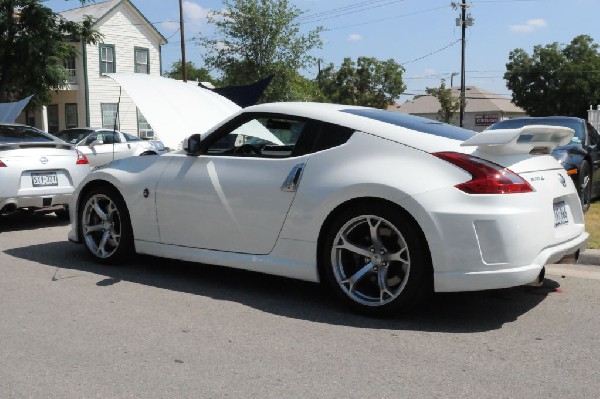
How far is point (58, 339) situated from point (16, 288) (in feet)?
4.81

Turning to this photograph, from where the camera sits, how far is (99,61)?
115 feet

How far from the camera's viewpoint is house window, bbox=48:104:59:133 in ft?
119

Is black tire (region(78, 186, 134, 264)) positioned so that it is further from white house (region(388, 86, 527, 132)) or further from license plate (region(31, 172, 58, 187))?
white house (region(388, 86, 527, 132))

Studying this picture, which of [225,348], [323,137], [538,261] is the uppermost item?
[323,137]

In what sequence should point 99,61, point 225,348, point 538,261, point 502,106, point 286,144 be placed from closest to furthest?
point 225,348 < point 538,261 < point 286,144 < point 99,61 < point 502,106

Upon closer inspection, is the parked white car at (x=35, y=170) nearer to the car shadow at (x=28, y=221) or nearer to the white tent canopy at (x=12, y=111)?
the car shadow at (x=28, y=221)

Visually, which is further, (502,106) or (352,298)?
(502,106)

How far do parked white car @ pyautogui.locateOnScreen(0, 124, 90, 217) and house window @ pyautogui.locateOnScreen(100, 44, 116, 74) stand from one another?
92.8 feet

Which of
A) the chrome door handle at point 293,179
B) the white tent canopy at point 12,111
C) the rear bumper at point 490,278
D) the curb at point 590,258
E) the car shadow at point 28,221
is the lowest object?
the curb at point 590,258

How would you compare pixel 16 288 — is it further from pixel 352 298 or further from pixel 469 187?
pixel 469 187

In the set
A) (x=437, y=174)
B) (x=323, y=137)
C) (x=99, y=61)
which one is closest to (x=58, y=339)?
(x=323, y=137)

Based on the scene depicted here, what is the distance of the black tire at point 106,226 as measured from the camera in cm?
564

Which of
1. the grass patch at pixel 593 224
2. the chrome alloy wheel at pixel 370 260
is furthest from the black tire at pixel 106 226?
the grass patch at pixel 593 224

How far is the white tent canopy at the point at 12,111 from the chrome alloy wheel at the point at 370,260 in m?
10.4
